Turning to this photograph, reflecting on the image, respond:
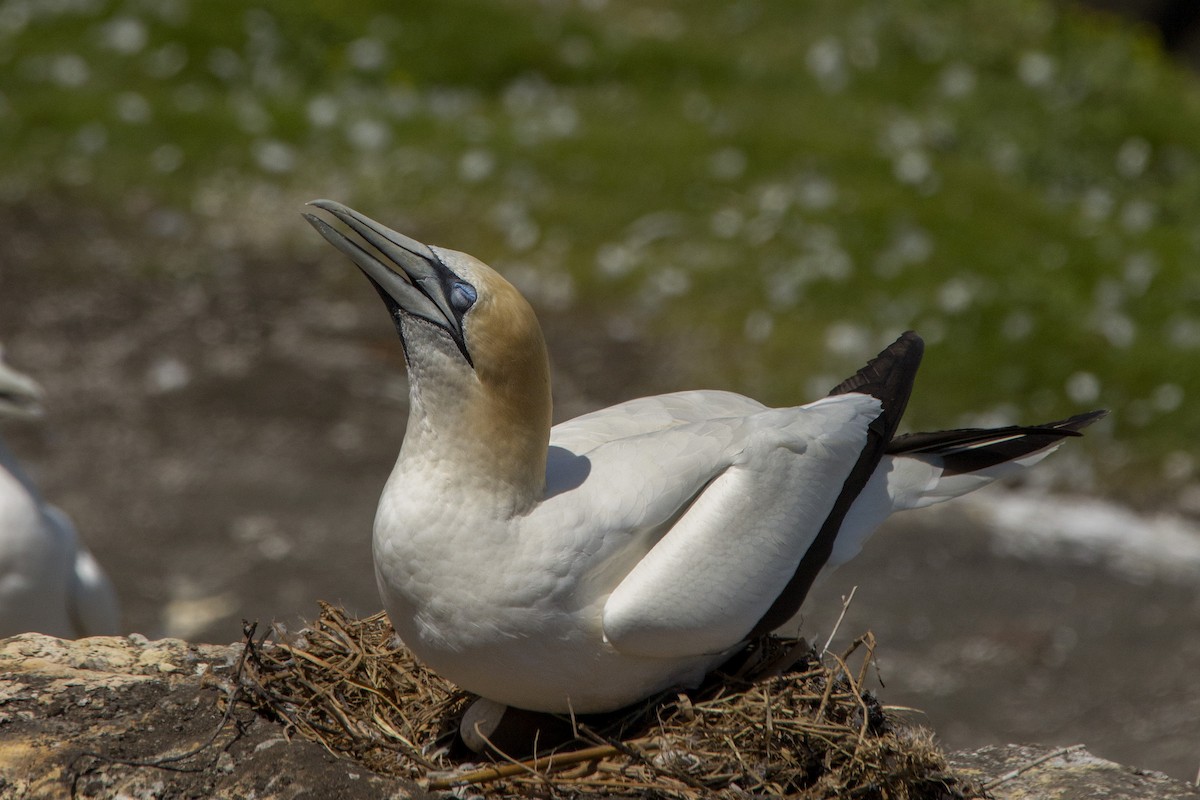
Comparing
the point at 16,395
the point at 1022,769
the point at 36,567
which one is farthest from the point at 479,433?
the point at 16,395

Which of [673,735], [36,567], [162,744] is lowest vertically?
[162,744]

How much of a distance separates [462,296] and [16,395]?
2729mm

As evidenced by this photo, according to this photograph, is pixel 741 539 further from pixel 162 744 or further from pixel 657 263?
pixel 657 263

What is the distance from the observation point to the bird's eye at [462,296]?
9.70 feet

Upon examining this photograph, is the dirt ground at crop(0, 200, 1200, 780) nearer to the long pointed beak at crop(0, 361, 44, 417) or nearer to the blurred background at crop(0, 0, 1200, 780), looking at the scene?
the blurred background at crop(0, 0, 1200, 780)

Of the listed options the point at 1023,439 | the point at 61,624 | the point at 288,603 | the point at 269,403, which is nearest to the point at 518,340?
the point at 1023,439

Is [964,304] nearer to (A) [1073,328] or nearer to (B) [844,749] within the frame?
(A) [1073,328]

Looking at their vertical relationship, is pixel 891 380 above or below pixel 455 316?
above

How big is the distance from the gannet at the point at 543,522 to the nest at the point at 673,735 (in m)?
0.11

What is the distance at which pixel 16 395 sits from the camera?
5023 mm

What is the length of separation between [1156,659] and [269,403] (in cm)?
453

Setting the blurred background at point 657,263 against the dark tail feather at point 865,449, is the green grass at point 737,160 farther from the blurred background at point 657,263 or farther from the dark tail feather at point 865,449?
the dark tail feather at point 865,449

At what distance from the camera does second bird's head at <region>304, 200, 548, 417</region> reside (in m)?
2.96

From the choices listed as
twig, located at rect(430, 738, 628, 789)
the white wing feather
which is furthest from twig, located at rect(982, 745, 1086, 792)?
twig, located at rect(430, 738, 628, 789)
